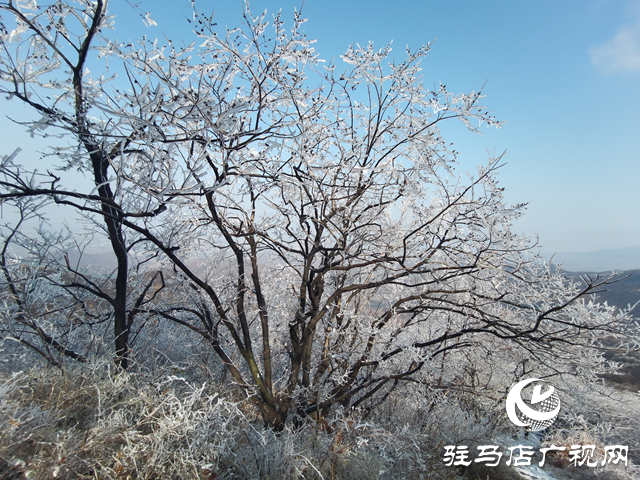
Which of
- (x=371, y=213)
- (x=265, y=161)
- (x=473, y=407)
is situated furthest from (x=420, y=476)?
(x=473, y=407)

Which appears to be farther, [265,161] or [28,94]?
[265,161]

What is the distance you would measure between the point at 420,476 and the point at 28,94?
15.2 ft

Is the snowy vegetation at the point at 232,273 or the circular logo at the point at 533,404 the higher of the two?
the snowy vegetation at the point at 232,273

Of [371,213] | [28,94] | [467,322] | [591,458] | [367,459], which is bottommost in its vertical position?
[591,458]

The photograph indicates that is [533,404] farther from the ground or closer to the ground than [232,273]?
closer to the ground

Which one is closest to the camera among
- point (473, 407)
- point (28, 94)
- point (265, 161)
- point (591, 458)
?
point (28, 94)

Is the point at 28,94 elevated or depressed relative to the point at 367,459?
elevated

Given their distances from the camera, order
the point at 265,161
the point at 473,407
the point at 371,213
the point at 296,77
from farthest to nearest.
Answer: the point at 473,407
the point at 371,213
the point at 296,77
the point at 265,161

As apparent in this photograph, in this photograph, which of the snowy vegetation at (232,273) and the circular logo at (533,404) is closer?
the snowy vegetation at (232,273)

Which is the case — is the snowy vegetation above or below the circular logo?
above

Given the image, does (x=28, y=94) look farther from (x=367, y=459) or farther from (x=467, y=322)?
(x=467, y=322)

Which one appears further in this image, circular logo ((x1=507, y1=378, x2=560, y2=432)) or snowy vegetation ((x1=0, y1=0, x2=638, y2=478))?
circular logo ((x1=507, y1=378, x2=560, y2=432))

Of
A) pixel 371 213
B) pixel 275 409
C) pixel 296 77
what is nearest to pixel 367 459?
pixel 275 409

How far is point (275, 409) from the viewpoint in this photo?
11.2 ft
